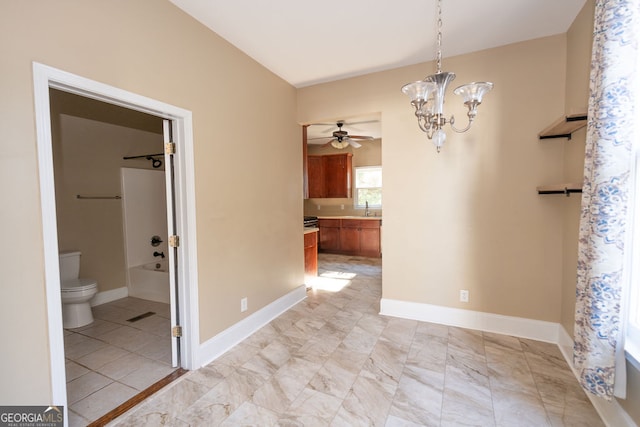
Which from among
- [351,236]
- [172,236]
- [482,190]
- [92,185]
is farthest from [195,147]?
[351,236]

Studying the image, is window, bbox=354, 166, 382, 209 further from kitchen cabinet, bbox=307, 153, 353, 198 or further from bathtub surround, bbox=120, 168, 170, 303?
bathtub surround, bbox=120, 168, 170, 303

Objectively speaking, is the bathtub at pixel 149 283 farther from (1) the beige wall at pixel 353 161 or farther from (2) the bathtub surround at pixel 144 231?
A: (1) the beige wall at pixel 353 161

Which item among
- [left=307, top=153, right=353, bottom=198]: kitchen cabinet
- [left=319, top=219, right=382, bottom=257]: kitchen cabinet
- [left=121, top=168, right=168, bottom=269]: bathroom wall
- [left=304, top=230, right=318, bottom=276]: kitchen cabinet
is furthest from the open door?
[left=307, top=153, right=353, bottom=198]: kitchen cabinet

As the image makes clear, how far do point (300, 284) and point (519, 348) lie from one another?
2.49 m

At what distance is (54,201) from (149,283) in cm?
290

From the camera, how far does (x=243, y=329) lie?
9.24 feet

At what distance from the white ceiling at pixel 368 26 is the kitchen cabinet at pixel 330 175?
3.69 meters

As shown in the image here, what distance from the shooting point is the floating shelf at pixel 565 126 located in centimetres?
196

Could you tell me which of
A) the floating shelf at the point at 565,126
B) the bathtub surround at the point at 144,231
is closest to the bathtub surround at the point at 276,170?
the floating shelf at the point at 565,126

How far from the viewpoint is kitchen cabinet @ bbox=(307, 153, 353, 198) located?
22.2ft

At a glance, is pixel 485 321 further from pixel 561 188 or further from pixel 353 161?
pixel 353 161

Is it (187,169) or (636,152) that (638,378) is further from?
(187,169)

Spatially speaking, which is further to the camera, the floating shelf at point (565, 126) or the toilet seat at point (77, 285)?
the toilet seat at point (77, 285)

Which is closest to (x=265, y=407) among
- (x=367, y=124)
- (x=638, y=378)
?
(x=638, y=378)
